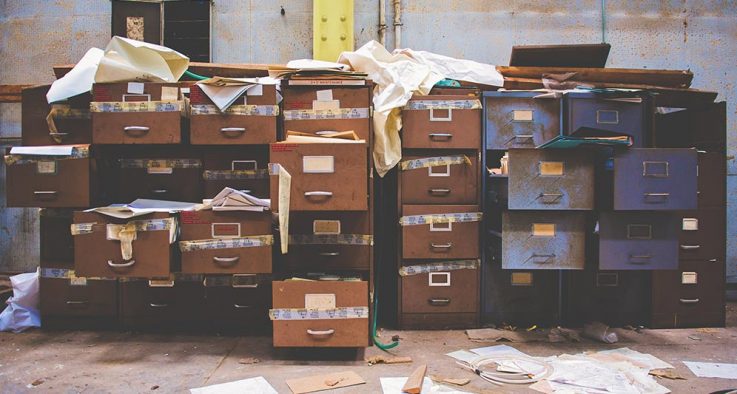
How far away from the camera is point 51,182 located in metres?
2.25

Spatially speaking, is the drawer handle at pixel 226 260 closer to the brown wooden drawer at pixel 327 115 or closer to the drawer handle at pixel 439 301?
the brown wooden drawer at pixel 327 115

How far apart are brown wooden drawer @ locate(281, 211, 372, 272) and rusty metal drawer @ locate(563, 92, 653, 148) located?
3.98 feet

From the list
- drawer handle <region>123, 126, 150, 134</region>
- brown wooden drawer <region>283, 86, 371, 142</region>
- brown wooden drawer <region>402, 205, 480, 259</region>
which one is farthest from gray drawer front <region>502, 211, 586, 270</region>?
drawer handle <region>123, 126, 150, 134</region>

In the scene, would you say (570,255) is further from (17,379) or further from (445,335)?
(17,379)

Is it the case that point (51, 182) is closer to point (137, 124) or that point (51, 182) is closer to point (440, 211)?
point (137, 124)

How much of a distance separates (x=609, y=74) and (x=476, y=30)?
3.24 feet

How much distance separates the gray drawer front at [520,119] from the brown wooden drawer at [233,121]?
3.68 ft

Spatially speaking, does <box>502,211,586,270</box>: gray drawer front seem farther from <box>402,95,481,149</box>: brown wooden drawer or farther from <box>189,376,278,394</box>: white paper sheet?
<box>189,376,278,394</box>: white paper sheet

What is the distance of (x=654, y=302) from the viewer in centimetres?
251

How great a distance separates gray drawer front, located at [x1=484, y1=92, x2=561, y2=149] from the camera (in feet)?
8.00

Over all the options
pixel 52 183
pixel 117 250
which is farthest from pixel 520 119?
pixel 52 183

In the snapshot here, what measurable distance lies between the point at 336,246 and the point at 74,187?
131cm

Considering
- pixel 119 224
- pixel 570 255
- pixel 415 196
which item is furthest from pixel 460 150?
pixel 119 224

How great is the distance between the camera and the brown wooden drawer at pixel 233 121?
217cm
